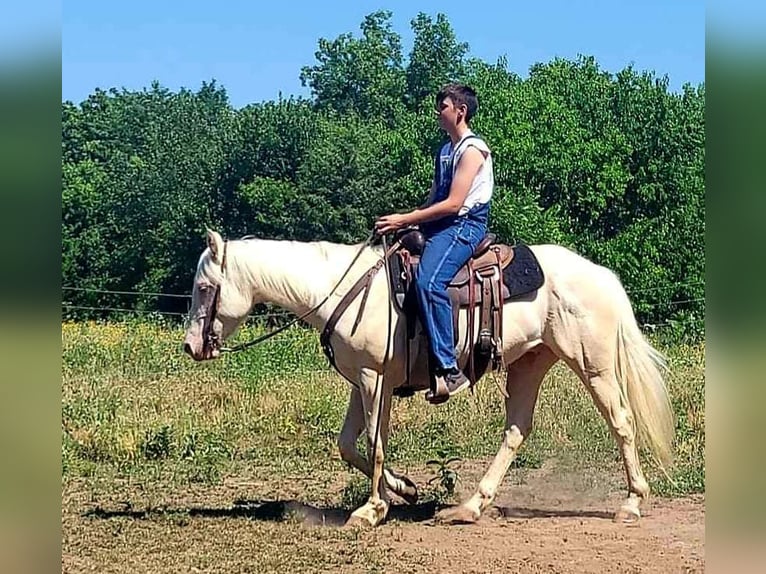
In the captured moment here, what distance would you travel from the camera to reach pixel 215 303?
6.36 metres

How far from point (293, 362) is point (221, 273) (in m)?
8.40

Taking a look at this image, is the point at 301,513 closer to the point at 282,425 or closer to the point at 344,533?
the point at 344,533

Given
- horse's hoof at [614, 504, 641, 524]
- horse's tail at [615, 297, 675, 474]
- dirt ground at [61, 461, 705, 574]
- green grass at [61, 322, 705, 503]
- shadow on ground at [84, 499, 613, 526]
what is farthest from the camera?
green grass at [61, 322, 705, 503]

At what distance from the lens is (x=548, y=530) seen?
6.33 m

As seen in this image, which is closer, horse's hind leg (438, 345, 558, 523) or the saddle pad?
the saddle pad

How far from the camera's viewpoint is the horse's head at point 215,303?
6.35 meters

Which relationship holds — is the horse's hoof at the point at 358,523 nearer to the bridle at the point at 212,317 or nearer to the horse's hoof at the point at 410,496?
the horse's hoof at the point at 410,496

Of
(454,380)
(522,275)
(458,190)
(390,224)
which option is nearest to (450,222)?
(458,190)

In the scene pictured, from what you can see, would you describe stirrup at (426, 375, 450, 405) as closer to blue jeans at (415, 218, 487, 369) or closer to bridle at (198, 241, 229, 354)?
blue jeans at (415, 218, 487, 369)

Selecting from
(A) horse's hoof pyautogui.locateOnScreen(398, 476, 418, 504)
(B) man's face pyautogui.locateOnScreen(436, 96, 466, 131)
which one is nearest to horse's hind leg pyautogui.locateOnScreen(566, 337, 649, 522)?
(A) horse's hoof pyautogui.locateOnScreen(398, 476, 418, 504)

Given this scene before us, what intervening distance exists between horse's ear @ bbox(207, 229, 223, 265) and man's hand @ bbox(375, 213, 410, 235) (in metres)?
0.96

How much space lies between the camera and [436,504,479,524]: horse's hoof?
6.54 meters
